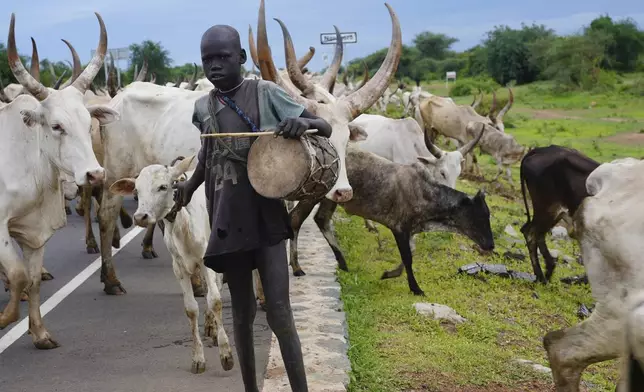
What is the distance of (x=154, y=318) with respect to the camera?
298 inches

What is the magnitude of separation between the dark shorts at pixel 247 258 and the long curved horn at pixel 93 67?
10.0 feet

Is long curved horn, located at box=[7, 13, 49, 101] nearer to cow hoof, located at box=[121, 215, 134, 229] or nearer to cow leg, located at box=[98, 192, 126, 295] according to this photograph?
cow leg, located at box=[98, 192, 126, 295]

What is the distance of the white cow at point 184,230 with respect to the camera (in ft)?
19.9

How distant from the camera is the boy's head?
443 cm

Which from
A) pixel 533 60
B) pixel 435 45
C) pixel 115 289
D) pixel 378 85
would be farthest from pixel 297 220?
pixel 435 45

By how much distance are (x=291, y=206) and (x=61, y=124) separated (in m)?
3.37

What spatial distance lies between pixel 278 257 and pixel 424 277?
198 inches

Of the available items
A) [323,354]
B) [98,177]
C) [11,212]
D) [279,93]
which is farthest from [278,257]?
[11,212]

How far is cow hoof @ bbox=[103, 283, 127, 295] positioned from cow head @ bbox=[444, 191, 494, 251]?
11.0 ft

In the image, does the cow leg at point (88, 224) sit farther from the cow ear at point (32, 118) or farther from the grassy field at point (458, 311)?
the cow ear at point (32, 118)

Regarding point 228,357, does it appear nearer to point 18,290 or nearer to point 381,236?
point 18,290

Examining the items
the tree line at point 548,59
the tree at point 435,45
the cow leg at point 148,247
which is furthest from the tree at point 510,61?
the cow leg at point 148,247

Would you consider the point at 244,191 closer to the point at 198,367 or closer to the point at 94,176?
the point at 198,367

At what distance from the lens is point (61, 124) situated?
6.63 m
